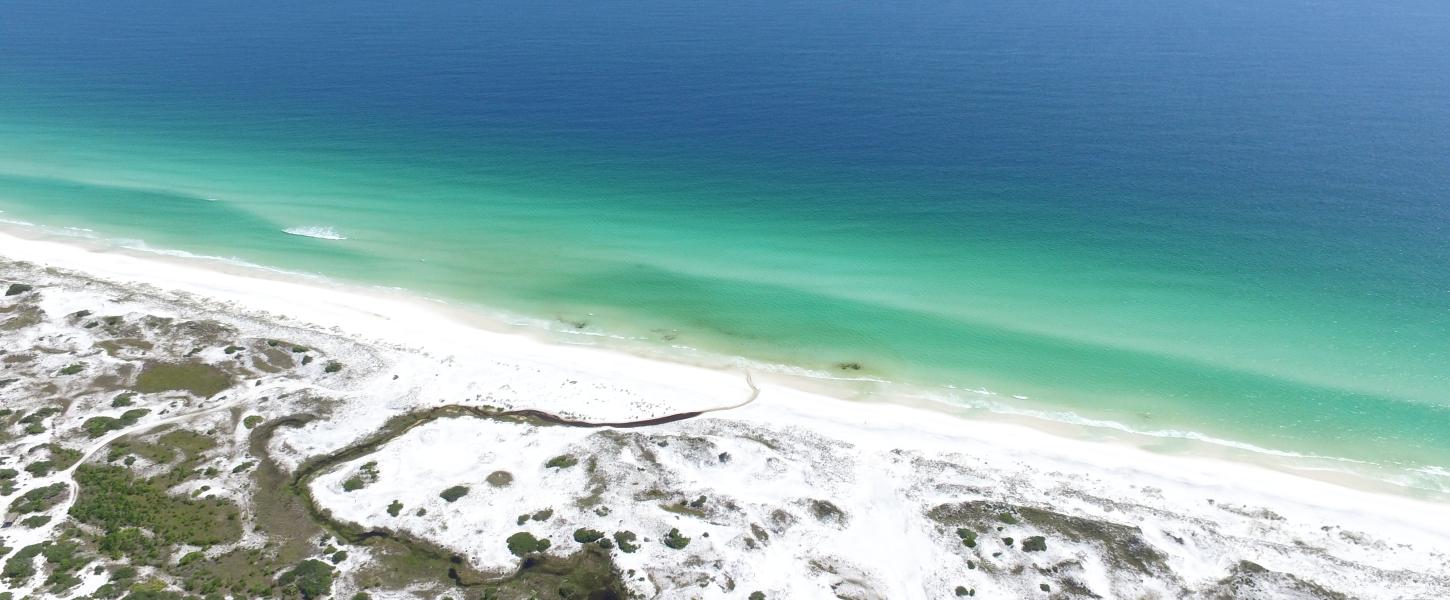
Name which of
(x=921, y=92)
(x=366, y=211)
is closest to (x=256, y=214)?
(x=366, y=211)

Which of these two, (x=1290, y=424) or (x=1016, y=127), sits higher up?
(x=1016, y=127)

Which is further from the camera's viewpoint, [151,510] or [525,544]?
[151,510]

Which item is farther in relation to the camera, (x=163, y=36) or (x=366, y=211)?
(x=163, y=36)

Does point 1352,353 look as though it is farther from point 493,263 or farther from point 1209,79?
point 1209,79

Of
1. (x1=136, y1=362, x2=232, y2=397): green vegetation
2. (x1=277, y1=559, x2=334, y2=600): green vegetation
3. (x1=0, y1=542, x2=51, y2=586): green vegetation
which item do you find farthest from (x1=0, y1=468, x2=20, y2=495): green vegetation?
(x1=277, y1=559, x2=334, y2=600): green vegetation

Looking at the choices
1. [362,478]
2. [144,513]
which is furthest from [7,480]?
[362,478]

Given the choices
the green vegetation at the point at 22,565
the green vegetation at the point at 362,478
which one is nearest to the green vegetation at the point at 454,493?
the green vegetation at the point at 362,478

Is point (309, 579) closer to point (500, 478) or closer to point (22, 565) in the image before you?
point (500, 478)

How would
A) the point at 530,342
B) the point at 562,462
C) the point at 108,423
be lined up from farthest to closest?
the point at 530,342
the point at 108,423
the point at 562,462
